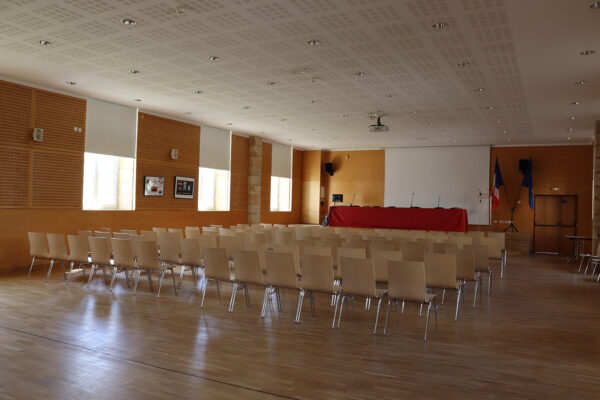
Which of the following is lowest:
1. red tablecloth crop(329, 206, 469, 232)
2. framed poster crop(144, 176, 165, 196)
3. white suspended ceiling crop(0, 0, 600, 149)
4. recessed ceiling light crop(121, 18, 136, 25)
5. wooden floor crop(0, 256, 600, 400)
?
wooden floor crop(0, 256, 600, 400)

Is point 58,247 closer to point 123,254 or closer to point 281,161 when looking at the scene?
point 123,254

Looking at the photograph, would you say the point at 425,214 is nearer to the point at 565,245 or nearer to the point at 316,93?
the point at 565,245

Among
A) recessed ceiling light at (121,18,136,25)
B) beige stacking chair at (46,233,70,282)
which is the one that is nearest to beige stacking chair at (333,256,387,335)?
recessed ceiling light at (121,18,136,25)

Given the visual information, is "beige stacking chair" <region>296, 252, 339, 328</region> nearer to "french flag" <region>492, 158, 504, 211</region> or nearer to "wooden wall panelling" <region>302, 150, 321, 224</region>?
"french flag" <region>492, 158, 504, 211</region>

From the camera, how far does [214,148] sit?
16656mm

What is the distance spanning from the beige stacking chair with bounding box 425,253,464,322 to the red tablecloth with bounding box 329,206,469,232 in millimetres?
11066

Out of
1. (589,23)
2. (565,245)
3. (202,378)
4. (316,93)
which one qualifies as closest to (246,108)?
(316,93)

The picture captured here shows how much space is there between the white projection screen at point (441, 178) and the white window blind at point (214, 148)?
775cm

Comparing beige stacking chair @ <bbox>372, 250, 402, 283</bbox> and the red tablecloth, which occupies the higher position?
the red tablecloth

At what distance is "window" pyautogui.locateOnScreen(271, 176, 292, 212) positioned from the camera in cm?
2103

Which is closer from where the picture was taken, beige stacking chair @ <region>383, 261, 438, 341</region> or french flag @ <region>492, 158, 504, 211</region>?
beige stacking chair @ <region>383, 261, 438, 341</region>

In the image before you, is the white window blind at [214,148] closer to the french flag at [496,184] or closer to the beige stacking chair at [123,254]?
the beige stacking chair at [123,254]

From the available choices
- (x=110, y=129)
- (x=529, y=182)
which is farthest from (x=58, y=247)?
(x=529, y=182)

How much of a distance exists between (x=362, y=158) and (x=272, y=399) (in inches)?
744
